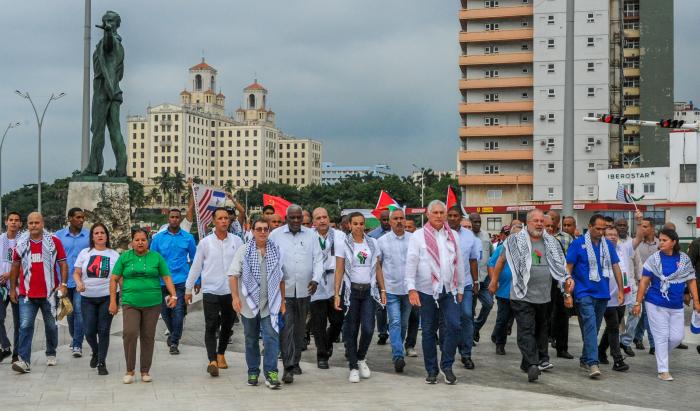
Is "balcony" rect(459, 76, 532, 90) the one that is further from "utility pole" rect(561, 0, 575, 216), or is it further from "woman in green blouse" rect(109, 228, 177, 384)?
"woman in green blouse" rect(109, 228, 177, 384)

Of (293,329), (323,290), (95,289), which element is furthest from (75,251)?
(293,329)

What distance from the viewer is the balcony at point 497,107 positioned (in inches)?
2987

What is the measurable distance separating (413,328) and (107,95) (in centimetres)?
931

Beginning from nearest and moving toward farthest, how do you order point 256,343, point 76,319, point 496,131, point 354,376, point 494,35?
point 256,343 < point 354,376 < point 76,319 < point 494,35 < point 496,131

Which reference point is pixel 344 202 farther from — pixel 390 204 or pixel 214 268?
pixel 214 268

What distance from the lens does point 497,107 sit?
7650cm

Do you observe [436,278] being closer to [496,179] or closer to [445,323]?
[445,323]

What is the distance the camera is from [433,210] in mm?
9555

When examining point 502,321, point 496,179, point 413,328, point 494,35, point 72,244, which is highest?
point 494,35

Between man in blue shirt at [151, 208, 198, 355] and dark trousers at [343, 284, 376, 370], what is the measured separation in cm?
276

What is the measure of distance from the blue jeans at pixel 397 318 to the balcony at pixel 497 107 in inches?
2630

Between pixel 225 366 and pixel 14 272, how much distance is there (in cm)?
265

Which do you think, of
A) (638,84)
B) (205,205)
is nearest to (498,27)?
Result: (638,84)

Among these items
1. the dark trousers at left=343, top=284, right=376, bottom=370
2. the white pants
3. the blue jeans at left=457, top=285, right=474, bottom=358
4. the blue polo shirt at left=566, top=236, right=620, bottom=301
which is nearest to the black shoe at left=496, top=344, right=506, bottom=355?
the blue jeans at left=457, top=285, right=474, bottom=358
